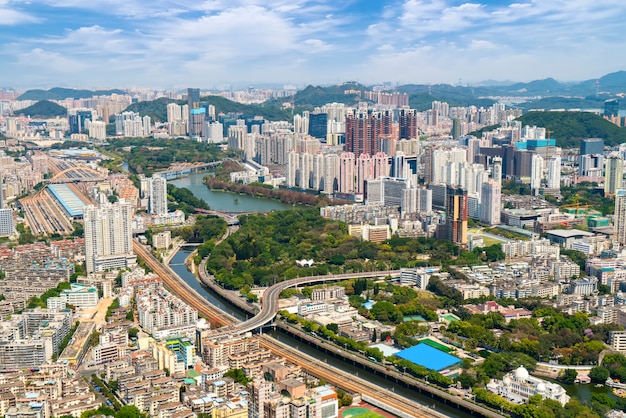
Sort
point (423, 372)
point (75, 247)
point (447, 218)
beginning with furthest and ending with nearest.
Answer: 1. point (447, 218)
2. point (75, 247)
3. point (423, 372)

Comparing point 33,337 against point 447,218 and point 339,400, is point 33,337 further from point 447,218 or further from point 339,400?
point 447,218

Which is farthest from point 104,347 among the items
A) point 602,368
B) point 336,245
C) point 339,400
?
point 336,245

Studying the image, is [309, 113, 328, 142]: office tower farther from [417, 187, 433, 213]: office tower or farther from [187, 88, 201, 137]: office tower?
[417, 187, 433, 213]: office tower

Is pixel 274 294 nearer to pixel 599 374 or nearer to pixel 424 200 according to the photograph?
pixel 599 374

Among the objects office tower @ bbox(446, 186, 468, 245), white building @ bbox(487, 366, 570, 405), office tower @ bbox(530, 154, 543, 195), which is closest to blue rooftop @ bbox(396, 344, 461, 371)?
white building @ bbox(487, 366, 570, 405)

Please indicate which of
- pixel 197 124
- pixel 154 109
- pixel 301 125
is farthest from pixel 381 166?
pixel 154 109

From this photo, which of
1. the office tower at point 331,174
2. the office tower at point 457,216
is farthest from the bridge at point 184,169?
the office tower at point 457,216
